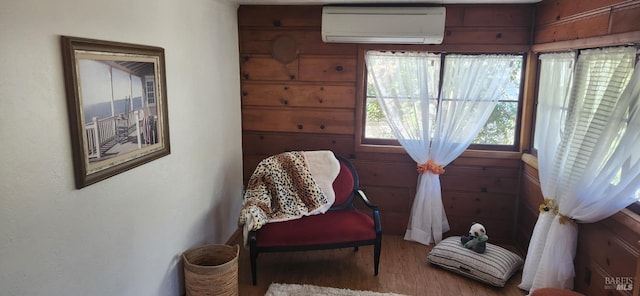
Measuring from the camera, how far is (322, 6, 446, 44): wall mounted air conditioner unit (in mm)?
3352

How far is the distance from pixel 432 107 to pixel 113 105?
8.51 ft

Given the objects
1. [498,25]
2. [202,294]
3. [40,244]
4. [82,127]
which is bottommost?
[202,294]

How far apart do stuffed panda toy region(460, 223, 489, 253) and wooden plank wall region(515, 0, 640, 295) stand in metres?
0.51

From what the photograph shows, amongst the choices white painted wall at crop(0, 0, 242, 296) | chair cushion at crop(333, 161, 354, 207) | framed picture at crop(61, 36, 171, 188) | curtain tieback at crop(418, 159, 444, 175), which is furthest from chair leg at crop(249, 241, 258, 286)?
curtain tieback at crop(418, 159, 444, 175)

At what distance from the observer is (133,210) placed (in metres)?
2.18

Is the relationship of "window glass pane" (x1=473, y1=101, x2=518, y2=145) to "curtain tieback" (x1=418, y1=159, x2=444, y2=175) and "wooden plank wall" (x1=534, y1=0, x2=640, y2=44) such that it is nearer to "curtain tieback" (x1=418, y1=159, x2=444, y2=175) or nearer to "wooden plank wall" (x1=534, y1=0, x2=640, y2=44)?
"curtain tieback" (x1=418, y1=159, x2=444, y2=175)

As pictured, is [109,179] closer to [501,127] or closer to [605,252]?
[605,252]

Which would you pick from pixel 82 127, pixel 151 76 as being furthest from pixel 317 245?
pixel 82 127

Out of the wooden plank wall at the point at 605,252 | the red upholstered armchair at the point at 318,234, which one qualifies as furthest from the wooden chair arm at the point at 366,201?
the wooden plank wall at the point at 605,252

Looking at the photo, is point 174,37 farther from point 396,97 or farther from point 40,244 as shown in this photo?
point 396,97

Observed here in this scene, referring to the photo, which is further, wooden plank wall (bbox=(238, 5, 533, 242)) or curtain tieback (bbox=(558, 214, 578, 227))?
wooden plank wall (bbox=(238, 5, 533, 242))

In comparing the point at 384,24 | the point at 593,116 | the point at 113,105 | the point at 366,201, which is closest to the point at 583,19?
the point at 593,116

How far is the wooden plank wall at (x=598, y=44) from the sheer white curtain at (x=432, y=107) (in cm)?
53

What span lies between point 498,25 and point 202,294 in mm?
3056
